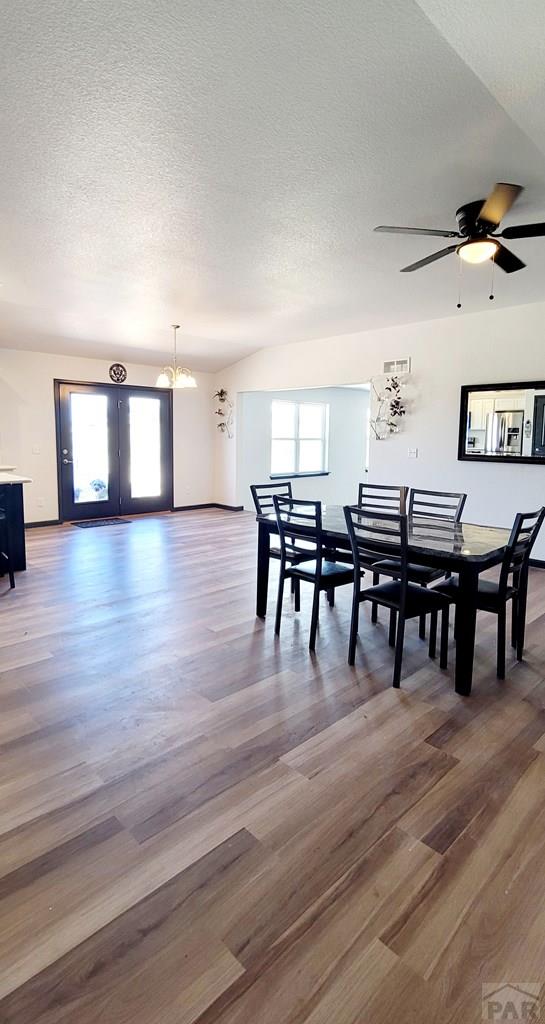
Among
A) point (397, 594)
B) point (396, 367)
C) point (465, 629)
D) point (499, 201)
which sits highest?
point (499, 201)

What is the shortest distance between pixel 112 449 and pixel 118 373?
3.99 ft

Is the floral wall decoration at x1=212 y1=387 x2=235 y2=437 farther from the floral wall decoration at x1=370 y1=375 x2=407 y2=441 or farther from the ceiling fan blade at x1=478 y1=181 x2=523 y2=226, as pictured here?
the ceiling fan blade at x1=478 y1=181 x2=523 y2=226

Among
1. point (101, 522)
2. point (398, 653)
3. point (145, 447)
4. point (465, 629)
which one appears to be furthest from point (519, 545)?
point (145, 447)

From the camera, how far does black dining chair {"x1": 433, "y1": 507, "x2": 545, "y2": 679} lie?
2930 mm

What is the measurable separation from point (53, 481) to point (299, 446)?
4.52 meters

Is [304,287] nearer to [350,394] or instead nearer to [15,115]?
[15,115]

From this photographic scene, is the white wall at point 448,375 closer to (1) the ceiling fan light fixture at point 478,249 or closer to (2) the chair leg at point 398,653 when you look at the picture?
(1) the ceiling fan light fixture at point 478,249

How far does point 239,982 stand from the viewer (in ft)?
4.37

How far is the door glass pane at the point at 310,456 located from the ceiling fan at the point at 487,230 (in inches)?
258

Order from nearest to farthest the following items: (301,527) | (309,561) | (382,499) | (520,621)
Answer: (520,621) → (301,527) → (309,561) → (382,499)

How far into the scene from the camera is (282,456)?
969cm

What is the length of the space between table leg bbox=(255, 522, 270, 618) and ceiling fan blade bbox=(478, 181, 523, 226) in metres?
2.42

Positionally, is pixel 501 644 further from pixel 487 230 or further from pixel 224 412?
pixel 224 412

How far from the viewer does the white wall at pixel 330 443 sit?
9.07 meters
